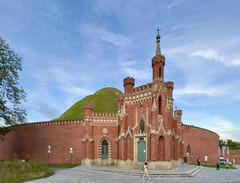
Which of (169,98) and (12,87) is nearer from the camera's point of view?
(12,87)

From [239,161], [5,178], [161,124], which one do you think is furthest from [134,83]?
[239,161]

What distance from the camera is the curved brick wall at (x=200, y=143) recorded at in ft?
181

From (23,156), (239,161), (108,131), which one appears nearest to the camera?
(108,131)

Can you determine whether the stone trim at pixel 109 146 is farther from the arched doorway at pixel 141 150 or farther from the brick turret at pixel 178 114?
the brick turret at pixel 178 114

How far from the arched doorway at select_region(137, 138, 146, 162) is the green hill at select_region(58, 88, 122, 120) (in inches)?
991

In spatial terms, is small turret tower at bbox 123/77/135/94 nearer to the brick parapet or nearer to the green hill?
the brick parapet

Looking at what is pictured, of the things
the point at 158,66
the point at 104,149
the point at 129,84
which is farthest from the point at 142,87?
the point at 104,149

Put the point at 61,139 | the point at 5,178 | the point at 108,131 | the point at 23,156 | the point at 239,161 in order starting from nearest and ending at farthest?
1. the point at 5,178
2. the point at 108,131
3. the point at 61,139
4. the point at 23,156
5. the point at 239,161

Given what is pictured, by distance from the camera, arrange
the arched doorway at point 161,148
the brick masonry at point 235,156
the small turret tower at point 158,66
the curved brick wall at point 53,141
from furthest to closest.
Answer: the brick masonry at point 235,156
the curved brick wall at point 53,141
the small turret tower at point 158,66
the arched doorway at point 161,148

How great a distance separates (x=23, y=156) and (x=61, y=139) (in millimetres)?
8613

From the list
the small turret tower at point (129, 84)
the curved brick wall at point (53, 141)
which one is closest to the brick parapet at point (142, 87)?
the small turret tower at point (129, 84)

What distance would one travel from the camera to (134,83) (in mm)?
41500

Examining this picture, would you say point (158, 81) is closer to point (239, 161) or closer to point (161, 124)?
point (161, 124)

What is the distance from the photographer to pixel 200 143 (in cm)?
5797
